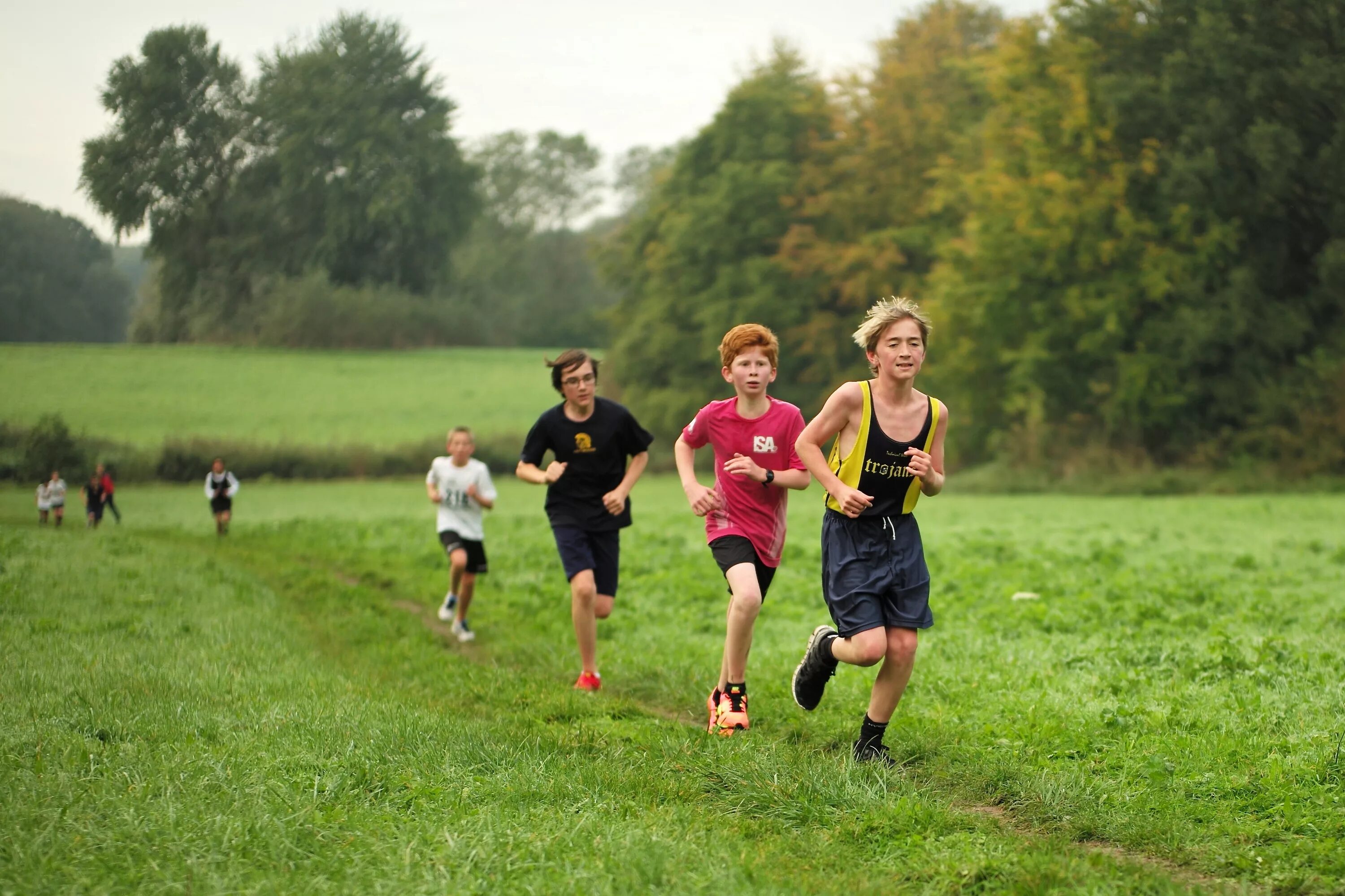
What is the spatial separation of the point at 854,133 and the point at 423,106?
68.8ft

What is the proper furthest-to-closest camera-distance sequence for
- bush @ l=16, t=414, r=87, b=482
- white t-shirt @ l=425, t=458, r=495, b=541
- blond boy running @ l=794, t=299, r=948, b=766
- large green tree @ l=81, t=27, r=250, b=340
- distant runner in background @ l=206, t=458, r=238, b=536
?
large green tree @ l=81, t=27, r=250, b=340 → bush @ l=16, t=414, r=87, b=482 → distant runner in background @ l=206, t=458, r=238, b=536 → white t-shirt @ l=425, t=458, r=495, b=541 → blond boy running @ l=794, t=299, r=948, b=766

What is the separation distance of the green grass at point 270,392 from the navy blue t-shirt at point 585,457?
20644mm

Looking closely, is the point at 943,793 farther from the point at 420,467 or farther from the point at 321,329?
the point at 420,467

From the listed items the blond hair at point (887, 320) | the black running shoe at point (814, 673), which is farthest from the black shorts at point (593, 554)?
the blond hair at point (887, 320)

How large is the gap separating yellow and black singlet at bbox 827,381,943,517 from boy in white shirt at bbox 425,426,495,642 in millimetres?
5983

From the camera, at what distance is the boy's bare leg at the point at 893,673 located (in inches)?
239

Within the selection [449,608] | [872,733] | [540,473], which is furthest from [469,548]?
[872,733]

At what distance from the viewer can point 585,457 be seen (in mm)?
8828

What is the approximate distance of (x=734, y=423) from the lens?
23.9 ft

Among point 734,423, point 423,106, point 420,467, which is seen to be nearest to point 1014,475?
point 420,467

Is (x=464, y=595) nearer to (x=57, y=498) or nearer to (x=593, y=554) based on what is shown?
(x=593, y=554)

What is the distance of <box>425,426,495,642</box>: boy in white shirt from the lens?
11.6 m

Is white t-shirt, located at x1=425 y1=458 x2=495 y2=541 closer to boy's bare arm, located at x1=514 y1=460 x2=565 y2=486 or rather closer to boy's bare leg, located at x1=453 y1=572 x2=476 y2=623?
boy's bare leg, located at x1=453 y1=572 x2=476 y2=623

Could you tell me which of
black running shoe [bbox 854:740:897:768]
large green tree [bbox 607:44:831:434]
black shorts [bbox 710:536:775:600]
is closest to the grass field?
black running shoe [bbox 854:740:897:768]
